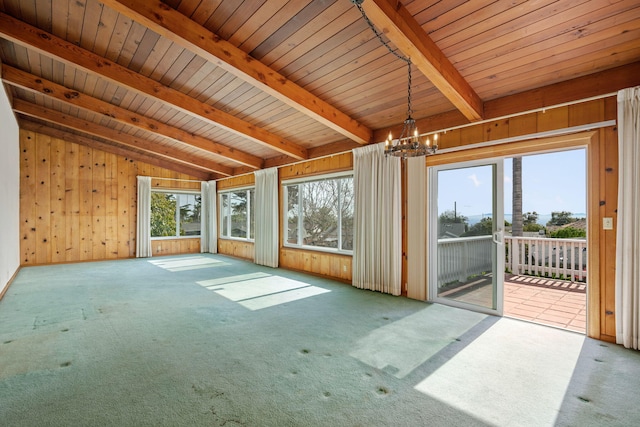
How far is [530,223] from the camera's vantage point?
293 inches

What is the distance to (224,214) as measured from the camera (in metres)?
9.33

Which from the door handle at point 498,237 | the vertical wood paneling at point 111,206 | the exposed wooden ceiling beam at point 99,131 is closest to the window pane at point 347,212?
the door handle at point 498,237

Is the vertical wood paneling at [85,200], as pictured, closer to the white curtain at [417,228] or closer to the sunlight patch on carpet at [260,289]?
the sunlight patch on carpet at [260,289]

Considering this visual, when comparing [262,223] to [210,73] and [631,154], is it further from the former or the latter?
[631,154]

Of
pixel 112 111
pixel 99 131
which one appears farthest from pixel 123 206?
pixel 112 111

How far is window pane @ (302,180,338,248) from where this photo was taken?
5.81m

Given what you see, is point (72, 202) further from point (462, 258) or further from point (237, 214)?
point (462, 258)

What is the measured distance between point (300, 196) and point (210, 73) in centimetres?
324

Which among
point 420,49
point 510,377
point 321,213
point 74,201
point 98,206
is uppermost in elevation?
point 420,49

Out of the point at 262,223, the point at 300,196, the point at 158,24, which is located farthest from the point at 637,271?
the point at 262,223

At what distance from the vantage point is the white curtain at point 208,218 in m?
9.31

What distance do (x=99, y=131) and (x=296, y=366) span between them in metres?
6.67

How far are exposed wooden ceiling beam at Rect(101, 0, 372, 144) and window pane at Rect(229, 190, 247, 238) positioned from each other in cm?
496

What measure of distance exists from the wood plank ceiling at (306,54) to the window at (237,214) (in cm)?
343
